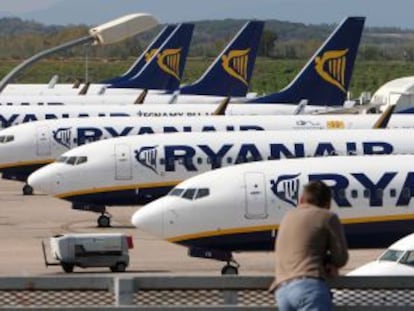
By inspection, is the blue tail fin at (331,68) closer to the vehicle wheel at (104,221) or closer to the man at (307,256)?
the vehicle wheel at (104,221)

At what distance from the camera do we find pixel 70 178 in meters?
50.8

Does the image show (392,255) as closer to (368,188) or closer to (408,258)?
(408,258)

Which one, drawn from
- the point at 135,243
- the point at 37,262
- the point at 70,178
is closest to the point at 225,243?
the point at 37,262

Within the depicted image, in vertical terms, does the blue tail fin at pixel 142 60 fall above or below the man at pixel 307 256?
below

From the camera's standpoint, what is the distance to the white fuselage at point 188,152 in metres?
49.1

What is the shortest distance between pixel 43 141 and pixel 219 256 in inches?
920

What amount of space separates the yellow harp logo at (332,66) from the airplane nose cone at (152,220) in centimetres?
3625

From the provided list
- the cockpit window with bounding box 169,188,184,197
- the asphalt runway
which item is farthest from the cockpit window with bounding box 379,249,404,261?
the cockpit window with bounding box 169,188,184,197

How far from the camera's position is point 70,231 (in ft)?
169

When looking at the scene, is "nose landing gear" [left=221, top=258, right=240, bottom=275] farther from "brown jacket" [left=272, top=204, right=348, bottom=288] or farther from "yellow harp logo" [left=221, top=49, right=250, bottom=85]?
"yellow harp logo" [left=221, top=49, right=250, bottom=85]

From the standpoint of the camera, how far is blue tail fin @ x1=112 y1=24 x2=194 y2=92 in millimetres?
101250

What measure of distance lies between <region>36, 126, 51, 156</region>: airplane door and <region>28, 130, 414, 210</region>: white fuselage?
10.1 meters

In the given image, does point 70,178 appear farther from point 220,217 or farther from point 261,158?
point 220,217

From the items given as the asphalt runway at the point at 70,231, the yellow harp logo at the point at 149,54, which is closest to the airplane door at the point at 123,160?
the asphalt runway at the point at 70,231
